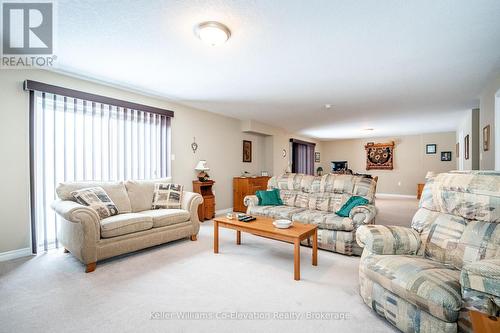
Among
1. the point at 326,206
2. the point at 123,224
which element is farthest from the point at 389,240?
the point at 123,224

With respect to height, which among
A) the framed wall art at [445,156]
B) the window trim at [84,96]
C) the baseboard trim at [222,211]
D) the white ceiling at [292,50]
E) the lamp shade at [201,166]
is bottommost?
the baseboard trim at [222,211]

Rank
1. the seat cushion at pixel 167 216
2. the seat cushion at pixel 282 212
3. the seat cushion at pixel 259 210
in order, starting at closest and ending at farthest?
the seat cushion at pixel 167 216
the seat cushion at pixel 282 212
the seat cushion at pixel 259 210

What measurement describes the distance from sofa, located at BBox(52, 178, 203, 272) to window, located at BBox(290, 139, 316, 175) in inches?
219

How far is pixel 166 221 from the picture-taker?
3.28m

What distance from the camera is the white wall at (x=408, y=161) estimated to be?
8.20m

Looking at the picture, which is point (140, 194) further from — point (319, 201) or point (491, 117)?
point (491, 117)

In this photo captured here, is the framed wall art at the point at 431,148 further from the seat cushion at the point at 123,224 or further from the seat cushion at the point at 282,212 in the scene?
the seat cushion at the point at 123,224

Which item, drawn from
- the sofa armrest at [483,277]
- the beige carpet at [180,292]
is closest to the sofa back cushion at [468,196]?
the sofa armrest at [483,277]

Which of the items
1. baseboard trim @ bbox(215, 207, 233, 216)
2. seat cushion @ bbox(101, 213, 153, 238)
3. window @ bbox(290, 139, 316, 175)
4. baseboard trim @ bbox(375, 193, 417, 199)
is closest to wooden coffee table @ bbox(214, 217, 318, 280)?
seat cushion @ bbox(101, 213, 153, 238)

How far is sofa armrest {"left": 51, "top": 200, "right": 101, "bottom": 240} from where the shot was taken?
248 cm

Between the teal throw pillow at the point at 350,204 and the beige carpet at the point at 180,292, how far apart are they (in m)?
0.58

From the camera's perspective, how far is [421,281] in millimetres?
1460

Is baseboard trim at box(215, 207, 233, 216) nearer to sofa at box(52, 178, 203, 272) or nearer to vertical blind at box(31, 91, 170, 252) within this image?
vertical blind at box(31, 91, 170, 252)

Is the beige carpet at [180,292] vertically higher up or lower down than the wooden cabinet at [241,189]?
lower down
